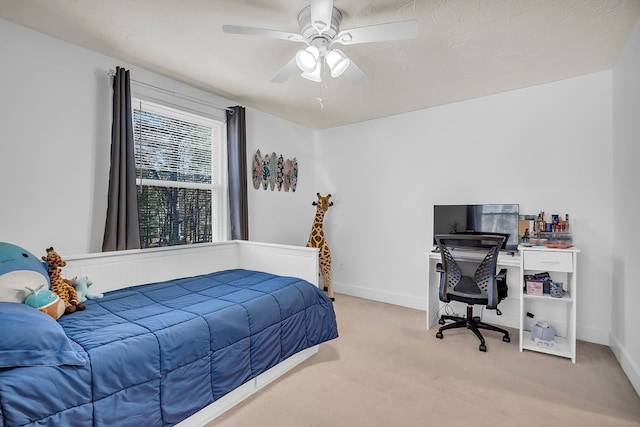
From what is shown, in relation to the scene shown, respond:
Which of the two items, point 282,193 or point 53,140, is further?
point 282,193

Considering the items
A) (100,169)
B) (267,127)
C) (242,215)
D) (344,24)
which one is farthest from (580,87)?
(100,169)

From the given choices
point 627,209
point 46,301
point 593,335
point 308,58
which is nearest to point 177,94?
point 308,58

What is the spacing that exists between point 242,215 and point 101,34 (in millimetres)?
1889

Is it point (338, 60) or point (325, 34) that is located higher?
point (325, 34)

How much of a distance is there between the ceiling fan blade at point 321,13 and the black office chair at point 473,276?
1951 millimetres

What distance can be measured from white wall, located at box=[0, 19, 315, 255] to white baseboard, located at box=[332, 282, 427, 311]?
9.65ft

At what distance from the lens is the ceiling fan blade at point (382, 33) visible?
1610 mm

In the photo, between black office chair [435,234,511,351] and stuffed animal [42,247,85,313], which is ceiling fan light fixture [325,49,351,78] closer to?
black office chair [435,234,511,351]

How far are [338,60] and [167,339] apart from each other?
185 cm

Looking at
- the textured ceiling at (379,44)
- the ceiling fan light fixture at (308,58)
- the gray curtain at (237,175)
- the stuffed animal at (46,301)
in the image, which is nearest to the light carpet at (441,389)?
the stuffed animal at (46,301)

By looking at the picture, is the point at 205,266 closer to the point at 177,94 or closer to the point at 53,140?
the point at 53,140

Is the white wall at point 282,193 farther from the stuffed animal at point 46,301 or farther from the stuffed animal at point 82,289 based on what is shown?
the stuffed animal at point 46,301

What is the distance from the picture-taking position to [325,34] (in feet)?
6.14

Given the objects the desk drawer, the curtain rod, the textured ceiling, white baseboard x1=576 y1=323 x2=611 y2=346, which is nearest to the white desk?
the desk drawer
